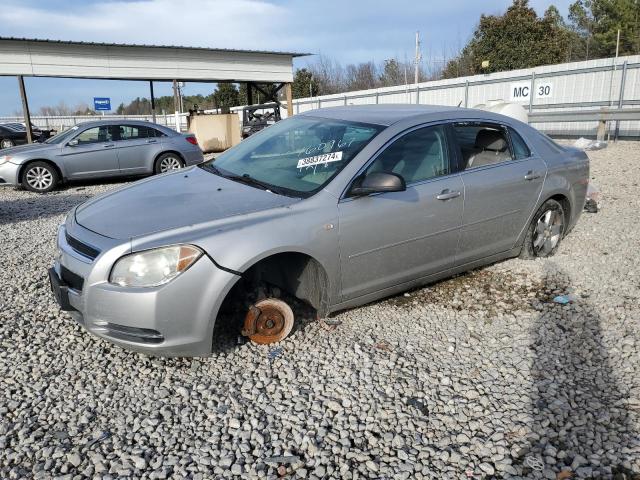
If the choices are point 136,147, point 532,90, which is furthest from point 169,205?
point 532,90

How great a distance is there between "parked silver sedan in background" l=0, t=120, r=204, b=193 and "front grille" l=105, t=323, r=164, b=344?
8.83 metres

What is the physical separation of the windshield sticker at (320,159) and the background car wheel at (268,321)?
1071 mm

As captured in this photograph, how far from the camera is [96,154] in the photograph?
10945mm

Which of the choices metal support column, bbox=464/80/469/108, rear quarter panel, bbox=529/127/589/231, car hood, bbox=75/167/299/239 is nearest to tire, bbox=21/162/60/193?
car hood, bbox=75/167/299/239

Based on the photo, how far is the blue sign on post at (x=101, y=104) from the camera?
31.5 meters

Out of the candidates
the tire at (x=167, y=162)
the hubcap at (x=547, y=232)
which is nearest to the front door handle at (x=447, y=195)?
the hubcap at (x=547, y=232)

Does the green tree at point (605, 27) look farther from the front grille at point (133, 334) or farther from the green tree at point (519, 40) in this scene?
the front grille at point (133, 334)

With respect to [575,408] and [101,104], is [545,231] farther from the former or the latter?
[101,104]

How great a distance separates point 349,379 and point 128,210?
1.87 metres

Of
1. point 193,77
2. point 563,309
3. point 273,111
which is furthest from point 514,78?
point 563,309

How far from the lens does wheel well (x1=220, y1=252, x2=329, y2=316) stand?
11.7ft

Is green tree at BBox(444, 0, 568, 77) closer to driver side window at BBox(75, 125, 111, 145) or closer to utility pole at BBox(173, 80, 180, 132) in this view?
utility pole at BBox(173, 80, 180, 132)

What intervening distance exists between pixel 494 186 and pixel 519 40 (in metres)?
33.0

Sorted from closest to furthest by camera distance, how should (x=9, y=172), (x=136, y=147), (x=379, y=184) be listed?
1. (x=379, y=184)
2. (x=9, y=172)
3. (x=136, y=147)
